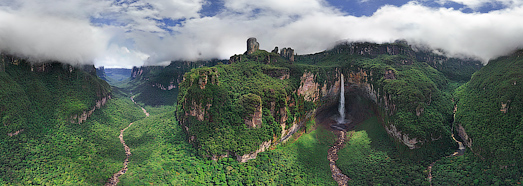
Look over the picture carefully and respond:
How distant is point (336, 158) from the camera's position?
6450 centimetres

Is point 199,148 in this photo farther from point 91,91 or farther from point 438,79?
point 438,79

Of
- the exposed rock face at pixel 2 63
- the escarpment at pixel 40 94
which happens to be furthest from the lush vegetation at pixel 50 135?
the exposed rock face at pixel 2 63

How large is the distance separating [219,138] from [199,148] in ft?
17.0

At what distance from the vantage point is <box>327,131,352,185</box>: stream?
55981 millimetres

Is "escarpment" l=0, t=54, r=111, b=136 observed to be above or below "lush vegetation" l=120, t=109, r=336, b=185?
above

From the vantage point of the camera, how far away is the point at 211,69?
212 ft

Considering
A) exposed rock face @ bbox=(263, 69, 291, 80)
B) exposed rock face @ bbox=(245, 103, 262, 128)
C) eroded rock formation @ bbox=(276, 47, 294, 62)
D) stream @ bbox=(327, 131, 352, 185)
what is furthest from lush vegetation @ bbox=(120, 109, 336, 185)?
eroded rock formation @ bbox=(276, 47, 294, 62)

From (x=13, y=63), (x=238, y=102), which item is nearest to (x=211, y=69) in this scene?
(x=238, y=102)

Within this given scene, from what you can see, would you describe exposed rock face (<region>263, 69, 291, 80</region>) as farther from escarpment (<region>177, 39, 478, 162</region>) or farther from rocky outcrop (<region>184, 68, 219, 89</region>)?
rocky outcrop (<region>184, 68, 219, 89</region>)

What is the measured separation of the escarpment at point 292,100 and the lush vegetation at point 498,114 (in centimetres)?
623

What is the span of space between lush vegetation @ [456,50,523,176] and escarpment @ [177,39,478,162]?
20.5 feet

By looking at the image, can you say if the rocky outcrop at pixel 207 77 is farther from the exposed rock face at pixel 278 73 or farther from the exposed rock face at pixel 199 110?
the exposed rock face at pixel 278 73

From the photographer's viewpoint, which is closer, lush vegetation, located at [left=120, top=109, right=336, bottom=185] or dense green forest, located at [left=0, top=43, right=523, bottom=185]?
dense green forest, located at [left=0, top=43, right=523, bottom=185]

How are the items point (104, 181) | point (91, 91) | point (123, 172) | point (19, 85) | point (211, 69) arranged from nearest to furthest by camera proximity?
point (104, 181)
point (123, 172)
point (19, 85)
point (211, 69)
point (91, 91)
